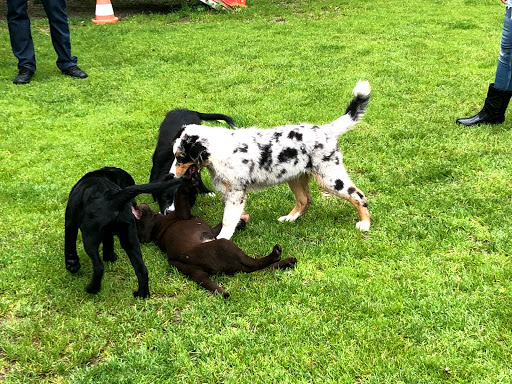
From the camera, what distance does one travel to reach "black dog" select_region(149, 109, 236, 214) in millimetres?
4609

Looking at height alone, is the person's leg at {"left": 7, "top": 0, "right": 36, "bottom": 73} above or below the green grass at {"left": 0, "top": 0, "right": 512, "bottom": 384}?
above

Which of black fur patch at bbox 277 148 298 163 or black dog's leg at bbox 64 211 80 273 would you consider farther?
black fur patch at bbox 277 148 298 163

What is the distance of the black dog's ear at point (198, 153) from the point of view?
388 centimetres

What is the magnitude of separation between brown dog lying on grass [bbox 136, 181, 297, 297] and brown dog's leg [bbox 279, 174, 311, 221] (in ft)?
2.38

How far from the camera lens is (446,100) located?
686 cm

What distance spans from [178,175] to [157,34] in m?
8.53

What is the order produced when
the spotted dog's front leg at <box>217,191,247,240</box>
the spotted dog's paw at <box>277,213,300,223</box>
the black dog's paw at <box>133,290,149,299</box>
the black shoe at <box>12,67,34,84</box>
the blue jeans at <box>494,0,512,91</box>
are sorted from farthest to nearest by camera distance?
the black shoe at <box>12,67,34,84</box> → the blue jeans at <box>494,0,512,91</box> → the spotted dog's paw at <box>277,213,300,223</box> → the spotted dog's front leg at <box>217,191,247,240</box> → the black dog's paw at <box>133,290,149,299</box>

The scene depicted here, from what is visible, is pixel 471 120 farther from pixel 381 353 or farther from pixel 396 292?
pixel 381 353

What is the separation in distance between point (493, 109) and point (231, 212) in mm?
3878

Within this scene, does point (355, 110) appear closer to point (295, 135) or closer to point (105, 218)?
point (295, 135)

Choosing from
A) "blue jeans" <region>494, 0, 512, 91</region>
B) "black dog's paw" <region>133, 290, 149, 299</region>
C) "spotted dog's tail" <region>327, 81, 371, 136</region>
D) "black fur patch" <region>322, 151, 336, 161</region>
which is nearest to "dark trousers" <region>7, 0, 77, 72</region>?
"spotted dog's tail" <region>327, 81, 371, 136</region>

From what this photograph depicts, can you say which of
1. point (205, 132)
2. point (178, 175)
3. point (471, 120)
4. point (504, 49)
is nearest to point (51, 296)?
point (178, 175)

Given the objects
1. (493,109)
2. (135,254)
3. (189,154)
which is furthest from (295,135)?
(493,109)

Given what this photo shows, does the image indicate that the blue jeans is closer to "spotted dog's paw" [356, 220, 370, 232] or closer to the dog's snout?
"spotted dog's paw" [356, 220, 370, 232]
